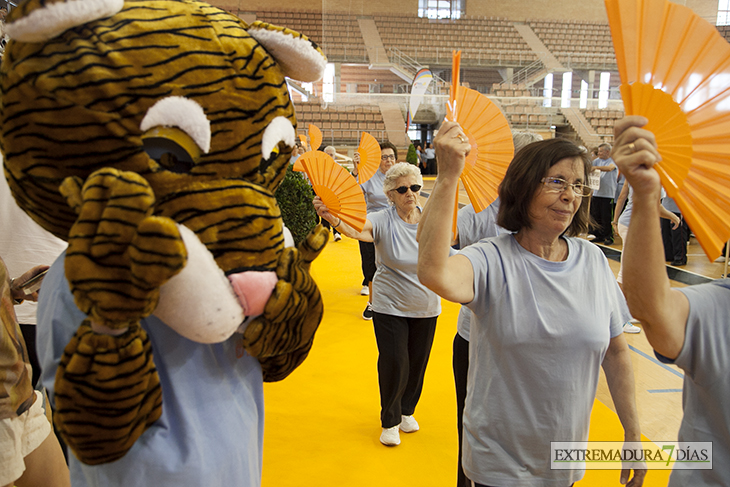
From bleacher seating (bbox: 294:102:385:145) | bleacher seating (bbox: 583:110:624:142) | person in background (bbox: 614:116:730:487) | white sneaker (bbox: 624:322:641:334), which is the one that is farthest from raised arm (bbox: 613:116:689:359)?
bleacher seating (bbox: 583:110:624:142)

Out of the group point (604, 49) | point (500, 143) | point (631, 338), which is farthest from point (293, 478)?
point (604, 49)

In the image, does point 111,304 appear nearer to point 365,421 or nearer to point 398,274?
point 398,274

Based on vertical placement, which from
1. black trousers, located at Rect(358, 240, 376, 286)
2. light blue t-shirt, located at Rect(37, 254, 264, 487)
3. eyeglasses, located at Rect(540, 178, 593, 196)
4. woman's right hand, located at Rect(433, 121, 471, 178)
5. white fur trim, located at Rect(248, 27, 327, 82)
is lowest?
black trousers, located at Rect(358, 240, 376, 286)

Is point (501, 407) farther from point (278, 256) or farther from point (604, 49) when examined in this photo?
point (604, 49)

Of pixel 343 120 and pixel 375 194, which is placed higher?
pixel 375 194

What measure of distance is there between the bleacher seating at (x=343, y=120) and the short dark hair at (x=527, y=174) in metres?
14.3

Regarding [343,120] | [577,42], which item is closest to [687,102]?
[343,120]

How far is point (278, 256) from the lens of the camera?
964mm

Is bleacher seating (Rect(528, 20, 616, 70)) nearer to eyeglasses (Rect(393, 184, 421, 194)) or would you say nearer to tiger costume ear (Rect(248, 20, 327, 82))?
eyeglasses (Rect(393, 184, 421, 194))

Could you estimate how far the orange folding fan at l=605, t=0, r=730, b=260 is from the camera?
956 mm

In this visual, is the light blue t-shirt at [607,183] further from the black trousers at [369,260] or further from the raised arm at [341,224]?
the raised arm at [341,224]

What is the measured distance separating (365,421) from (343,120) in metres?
14.0

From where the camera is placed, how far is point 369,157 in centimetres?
508

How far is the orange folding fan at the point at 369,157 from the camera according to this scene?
16.6 ft
